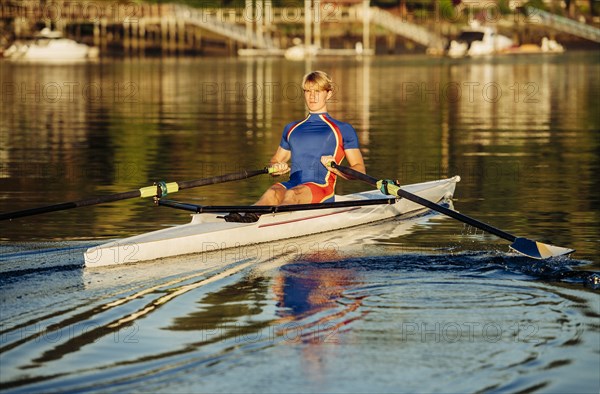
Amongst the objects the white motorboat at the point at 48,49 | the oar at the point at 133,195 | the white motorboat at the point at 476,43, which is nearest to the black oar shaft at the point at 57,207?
the oar at the point at 133,195

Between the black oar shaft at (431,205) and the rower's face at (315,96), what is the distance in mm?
640

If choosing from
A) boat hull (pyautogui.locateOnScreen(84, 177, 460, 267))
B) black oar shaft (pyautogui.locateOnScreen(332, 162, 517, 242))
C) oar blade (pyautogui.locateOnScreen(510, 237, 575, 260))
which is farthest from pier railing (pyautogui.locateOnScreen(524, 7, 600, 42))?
oar blade (pyautogui.locateOnScreen(510, 237, 575, 260))

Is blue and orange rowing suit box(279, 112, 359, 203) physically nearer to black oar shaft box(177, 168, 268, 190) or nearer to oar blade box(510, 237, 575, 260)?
black oar shaft box(177, 168, 268, 190)

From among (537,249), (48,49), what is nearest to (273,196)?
(537,249)

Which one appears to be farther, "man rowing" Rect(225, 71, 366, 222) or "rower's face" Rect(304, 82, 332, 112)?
"man rowing" Rect(225, 71, 366, 222)

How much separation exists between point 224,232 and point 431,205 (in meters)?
2.15

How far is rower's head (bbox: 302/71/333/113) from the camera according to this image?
1338 cm

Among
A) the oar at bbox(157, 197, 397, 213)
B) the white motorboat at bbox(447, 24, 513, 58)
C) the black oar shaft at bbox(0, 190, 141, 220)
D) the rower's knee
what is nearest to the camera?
the black oar shaft at bbox(0, 190, 141, 220)

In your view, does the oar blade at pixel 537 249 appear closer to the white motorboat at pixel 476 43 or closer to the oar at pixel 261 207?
the oar at pixel 261 207

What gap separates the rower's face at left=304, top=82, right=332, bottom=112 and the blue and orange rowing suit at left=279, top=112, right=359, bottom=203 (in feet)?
0.38

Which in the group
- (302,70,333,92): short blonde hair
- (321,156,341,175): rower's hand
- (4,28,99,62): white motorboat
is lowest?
(321,156,341,175): rower's hand

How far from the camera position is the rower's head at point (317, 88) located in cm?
1338

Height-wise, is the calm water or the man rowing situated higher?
the man rowing

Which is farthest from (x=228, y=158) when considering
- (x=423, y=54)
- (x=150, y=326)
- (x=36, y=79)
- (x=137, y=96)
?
(x=423, y=54)
